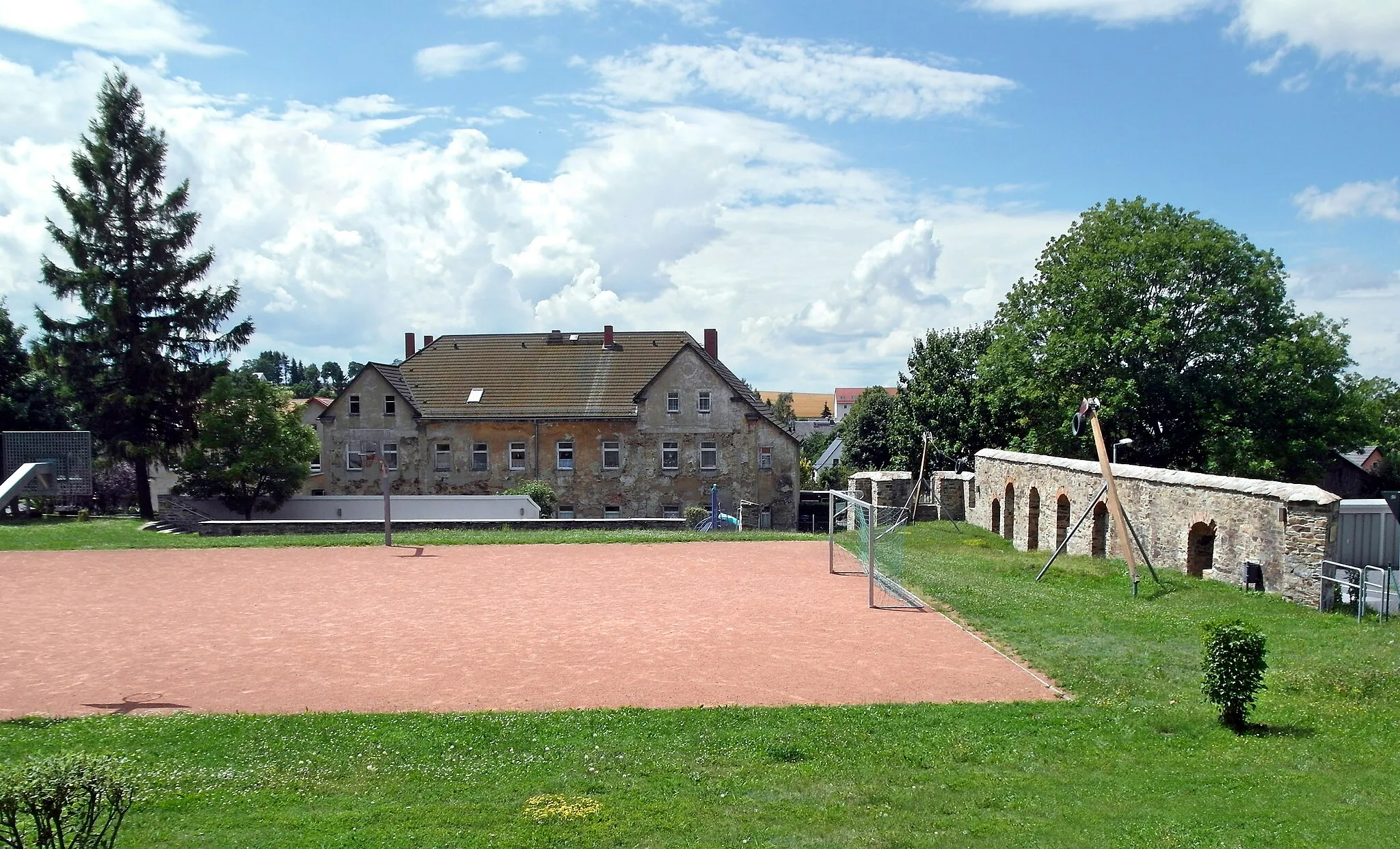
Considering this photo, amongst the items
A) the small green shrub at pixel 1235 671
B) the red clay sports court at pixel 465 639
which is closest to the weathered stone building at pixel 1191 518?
the red clay sports court at pixel 465 639

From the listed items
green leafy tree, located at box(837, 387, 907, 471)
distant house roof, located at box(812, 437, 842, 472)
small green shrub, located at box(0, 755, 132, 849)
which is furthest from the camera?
distant house roof, located at box(812, 437, 842, 472)

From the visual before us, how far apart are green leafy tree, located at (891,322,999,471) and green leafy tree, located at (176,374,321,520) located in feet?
85.2

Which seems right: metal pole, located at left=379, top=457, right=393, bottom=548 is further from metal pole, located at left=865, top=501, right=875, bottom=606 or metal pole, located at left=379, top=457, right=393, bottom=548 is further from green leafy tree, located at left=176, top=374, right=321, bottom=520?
metal pole, located at left=865, top=501, right=875, bottom=606

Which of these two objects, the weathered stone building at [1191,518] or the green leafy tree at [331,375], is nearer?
the weathered stone building at [1191,518]

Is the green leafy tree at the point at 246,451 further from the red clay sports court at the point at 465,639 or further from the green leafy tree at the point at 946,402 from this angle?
the green leafy tree at the point at 946,402

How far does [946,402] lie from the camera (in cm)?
4462

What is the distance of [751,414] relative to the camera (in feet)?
144

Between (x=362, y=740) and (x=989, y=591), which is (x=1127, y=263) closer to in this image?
(x=989, y=591)

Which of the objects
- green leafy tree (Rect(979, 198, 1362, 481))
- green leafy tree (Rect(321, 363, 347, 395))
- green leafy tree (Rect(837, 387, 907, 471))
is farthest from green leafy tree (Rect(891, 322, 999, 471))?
green leafy tree (Rect(321, 363, 347, 395))

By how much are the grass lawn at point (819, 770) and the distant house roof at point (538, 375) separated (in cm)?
3339

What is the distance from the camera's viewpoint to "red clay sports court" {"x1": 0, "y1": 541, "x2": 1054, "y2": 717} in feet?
39.5

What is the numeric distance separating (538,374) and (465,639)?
3274 centimetres

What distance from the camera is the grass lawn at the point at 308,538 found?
2656 centimetres

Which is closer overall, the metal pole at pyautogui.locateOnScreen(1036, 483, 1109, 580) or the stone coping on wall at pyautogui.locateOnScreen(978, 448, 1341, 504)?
the stone coping on wall at pyautogui.locateOnScreen(978, 448, 1341, 504)
